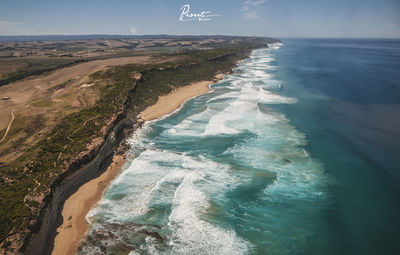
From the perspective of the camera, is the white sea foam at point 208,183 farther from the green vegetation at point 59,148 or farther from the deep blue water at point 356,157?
the green vegetation at point 59,148

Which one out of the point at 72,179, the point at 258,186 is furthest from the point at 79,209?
the point at 258,186

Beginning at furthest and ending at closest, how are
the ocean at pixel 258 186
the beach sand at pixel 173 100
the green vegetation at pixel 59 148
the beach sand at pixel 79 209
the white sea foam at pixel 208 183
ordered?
the beach sand at pixel 173 100
the white sea foam at pixel 208 183
the ocean at pixel 258 186
the beach sand at pixel 79 209
the green vegetation at pixel 59 148

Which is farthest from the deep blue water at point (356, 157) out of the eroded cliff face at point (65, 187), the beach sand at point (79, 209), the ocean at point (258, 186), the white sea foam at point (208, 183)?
the eroded cliff face at point (65, 187)

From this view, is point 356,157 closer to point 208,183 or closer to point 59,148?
point 208,183

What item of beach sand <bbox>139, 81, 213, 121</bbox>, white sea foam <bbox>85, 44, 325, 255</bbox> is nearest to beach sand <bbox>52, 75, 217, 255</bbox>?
white sea foam <bbox>85, 44, 325, 255</bbox>

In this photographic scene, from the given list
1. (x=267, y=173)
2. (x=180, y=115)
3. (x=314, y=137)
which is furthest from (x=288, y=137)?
(x=180, y=115)

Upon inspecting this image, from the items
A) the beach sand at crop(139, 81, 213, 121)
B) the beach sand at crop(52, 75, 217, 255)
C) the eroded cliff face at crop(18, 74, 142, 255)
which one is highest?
the beach sand at crop(139, 81, 213, 121)

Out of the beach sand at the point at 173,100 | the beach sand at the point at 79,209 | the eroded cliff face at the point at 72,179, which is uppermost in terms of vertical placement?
the beach sand at the point at 173,100

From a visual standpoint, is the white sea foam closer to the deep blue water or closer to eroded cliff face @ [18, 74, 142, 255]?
the deep blue water
